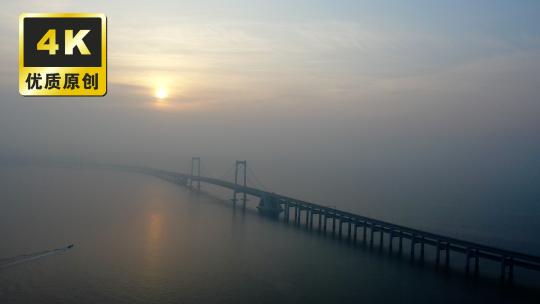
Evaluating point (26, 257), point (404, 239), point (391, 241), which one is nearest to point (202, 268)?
point (26, 257)

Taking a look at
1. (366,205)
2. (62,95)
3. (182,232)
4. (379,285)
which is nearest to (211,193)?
(366,205)

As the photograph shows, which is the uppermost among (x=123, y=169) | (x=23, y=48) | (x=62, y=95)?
(x=23, y=48)

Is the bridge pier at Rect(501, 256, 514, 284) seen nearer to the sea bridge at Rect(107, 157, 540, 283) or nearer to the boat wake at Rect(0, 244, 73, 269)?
the sea bridge at Rect(107, 157, 540, 283)

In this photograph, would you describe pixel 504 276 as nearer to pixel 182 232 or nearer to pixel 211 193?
pixel 182 232

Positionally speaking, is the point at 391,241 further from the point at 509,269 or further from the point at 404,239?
the point at 509,269

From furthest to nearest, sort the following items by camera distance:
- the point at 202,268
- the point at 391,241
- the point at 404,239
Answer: the point at 404,239 < the point at 391,241 < the point at 202,268

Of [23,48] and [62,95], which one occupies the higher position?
[23,48]

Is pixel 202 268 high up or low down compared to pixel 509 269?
down

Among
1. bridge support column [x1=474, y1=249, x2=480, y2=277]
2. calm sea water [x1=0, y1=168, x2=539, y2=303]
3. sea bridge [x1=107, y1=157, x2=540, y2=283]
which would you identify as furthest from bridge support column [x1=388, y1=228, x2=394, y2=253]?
bridge support column [x1=474, y1=249, x2=480, y2=277]
